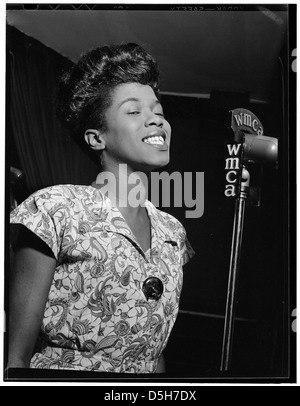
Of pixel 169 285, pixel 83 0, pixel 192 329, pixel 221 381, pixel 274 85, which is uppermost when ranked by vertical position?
pixel 83 0

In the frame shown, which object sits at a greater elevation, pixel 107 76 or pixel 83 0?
pixel 83 0

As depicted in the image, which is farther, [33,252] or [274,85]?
[274,85]

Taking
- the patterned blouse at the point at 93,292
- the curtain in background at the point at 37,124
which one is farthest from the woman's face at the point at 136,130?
the patterned blouse at the point at 93,292

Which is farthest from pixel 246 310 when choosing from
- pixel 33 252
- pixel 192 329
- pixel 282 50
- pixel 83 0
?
pixel 83 0

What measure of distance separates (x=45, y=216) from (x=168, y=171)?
0.53 metres

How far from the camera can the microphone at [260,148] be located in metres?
2.67

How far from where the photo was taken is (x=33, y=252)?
2.49 m

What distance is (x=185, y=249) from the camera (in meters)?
2.66

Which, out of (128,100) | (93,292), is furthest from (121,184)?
(93,292)

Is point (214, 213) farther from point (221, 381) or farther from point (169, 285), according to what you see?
point (221, 381)

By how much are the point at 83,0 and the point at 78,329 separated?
1312 millimetres

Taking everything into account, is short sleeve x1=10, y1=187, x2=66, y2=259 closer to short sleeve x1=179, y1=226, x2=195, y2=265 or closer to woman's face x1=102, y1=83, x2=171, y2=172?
woman's face x1=102, y1=83, x2=171, y2=172
